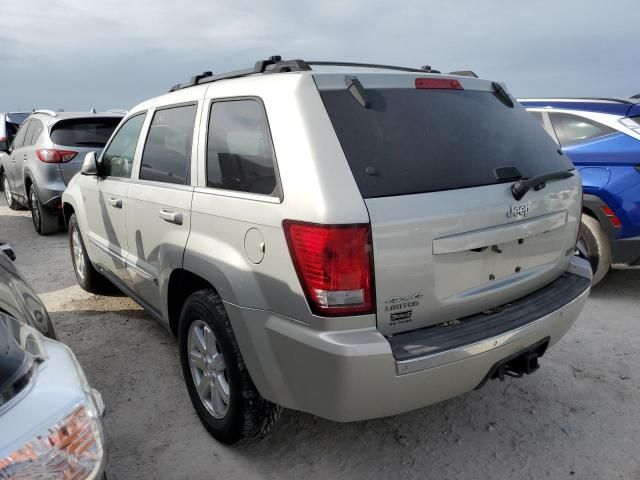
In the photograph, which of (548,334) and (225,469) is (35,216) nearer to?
(225,469)

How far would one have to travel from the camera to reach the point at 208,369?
106 inches

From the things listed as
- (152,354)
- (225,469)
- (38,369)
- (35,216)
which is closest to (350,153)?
(38,369)

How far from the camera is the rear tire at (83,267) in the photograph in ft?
15.5

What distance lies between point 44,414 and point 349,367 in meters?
1.02

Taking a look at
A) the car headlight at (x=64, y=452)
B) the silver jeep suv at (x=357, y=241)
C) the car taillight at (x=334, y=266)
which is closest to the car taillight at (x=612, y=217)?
the silver jeep suv at (x=357, y=241)

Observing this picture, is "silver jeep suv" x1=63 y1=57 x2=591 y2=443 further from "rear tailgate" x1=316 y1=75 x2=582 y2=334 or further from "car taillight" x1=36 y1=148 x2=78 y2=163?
"car taillight" x1=36 y1=148 x2=78 y2=163

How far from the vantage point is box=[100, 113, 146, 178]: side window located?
361cm

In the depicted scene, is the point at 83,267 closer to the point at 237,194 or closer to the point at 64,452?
the point at 237,194

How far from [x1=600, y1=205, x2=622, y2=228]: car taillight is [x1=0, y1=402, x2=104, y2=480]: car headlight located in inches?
169

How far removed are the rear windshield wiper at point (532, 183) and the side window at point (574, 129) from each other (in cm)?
246

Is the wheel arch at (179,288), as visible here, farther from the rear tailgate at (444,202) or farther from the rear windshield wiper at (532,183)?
the rear windshield wiper at (532,183)

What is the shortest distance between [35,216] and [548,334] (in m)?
7.39

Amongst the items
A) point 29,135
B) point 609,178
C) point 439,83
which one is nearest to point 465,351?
point 439,83

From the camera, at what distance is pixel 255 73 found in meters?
2.59
